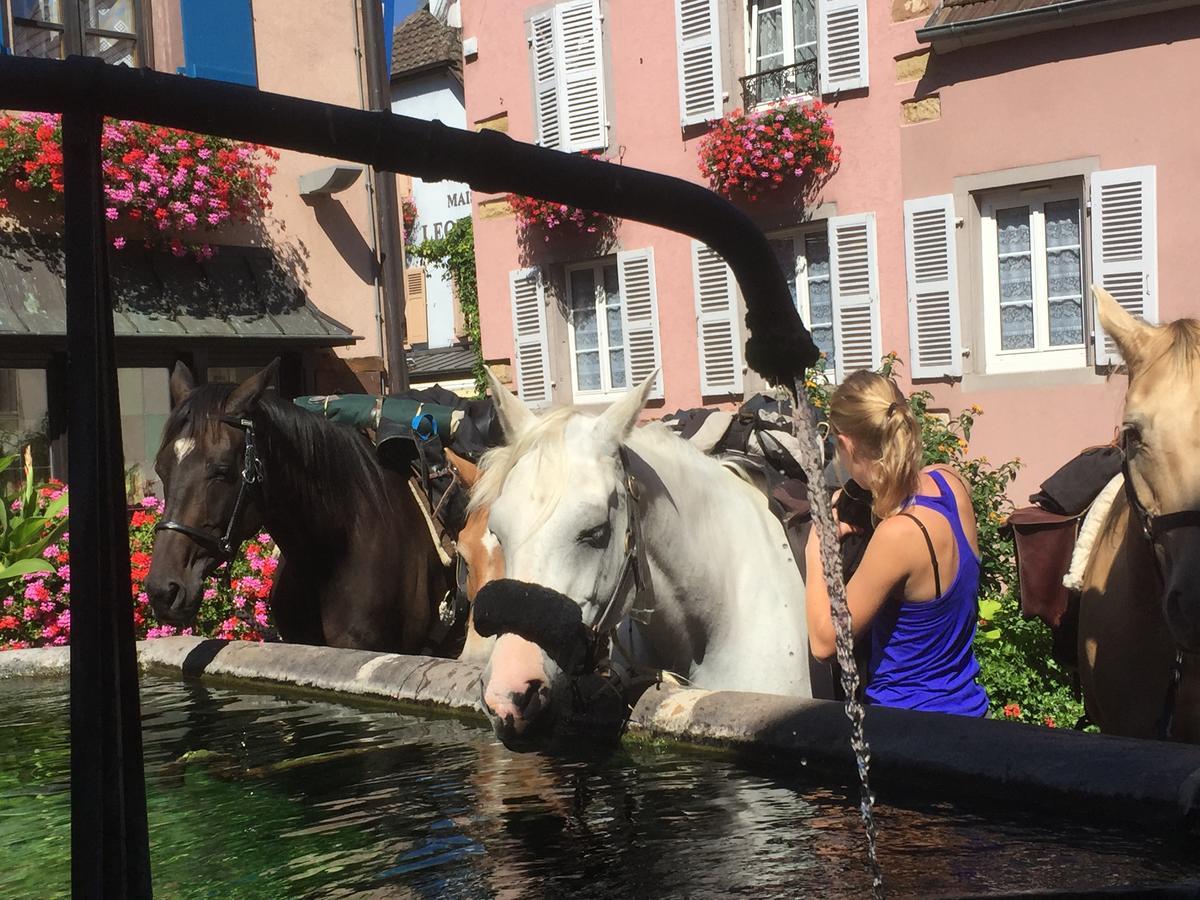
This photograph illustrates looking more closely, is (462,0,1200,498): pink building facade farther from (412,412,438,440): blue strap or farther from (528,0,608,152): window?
(412,412,438,440): blue strap

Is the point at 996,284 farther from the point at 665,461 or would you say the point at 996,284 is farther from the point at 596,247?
the point at 665,461

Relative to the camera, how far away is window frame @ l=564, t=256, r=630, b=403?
Result: 15.6m

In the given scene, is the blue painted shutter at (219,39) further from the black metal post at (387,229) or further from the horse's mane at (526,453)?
the horse's mane at (526,453)

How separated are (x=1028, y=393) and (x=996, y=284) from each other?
117 cm

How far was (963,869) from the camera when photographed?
2.26 meters

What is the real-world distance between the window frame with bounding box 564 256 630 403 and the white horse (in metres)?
11.6

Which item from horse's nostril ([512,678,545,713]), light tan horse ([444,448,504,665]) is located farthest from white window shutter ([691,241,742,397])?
horse's nostril ([512,678,545,713])

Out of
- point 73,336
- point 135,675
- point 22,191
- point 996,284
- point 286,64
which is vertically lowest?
point 135,675

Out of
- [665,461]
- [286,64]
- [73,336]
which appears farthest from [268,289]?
[73,336]

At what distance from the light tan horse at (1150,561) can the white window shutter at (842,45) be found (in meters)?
10.1

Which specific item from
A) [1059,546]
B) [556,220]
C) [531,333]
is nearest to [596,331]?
[531,333]

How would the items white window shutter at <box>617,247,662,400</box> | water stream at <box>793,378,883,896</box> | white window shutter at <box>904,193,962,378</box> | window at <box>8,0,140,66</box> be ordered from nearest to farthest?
water stream at <box>793,378,883,896</box>
white window shutter at <box>904,193,962,378</box>
window at <box>8,0,140,66</box>
white window shutter at <box>617,247,662,400</box>

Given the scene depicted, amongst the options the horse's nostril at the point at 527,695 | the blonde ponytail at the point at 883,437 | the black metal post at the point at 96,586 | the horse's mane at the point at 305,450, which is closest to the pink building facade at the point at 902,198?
the horse's mane at the point at 305,450

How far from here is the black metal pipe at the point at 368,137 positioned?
1.32m
